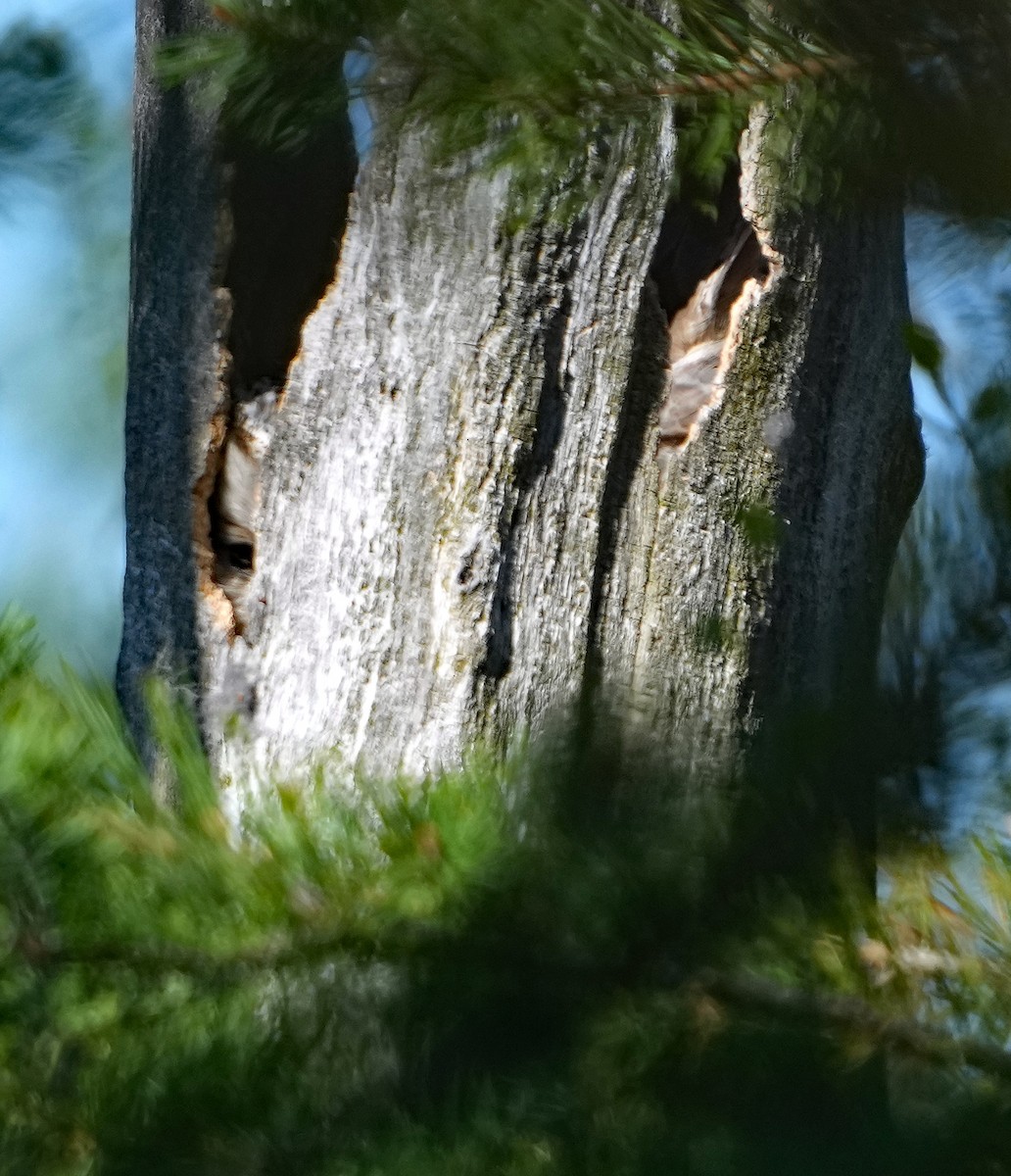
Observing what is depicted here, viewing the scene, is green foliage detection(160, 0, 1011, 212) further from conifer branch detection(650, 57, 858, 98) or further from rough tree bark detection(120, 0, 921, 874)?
rough tree bark detection(120, 0, 921, 874)

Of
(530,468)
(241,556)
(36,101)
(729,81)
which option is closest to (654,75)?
(729,81)

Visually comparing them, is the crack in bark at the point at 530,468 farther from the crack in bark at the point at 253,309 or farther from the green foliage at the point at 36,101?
the green foliage at the point at 36,101

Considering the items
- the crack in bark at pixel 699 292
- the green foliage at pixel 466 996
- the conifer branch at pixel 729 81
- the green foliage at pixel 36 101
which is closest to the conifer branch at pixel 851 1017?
the green foliage at pixel 466 996

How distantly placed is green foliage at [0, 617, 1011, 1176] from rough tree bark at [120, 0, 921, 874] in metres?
0.50

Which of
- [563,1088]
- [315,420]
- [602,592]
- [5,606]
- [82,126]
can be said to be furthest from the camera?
[82,126]

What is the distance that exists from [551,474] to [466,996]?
2.45 ft

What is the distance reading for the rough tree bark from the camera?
1156mm

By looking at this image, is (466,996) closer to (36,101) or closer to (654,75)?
(654,75)

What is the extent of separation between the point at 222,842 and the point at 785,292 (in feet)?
2.86

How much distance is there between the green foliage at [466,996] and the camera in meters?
0.47

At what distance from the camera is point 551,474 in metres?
1.17

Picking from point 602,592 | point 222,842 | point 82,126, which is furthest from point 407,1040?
point 82,126

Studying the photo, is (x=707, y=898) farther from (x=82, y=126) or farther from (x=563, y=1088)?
(x=82, y=126)

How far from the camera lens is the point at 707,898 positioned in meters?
0.48
